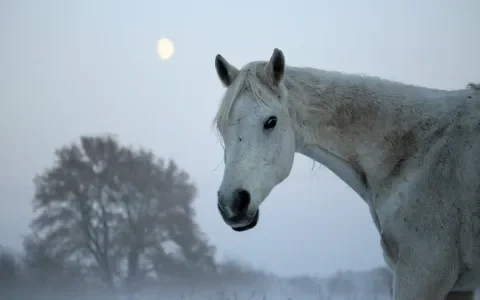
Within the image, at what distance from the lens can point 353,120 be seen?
12.9ft

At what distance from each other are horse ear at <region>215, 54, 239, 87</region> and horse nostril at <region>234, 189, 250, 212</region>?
3.26 ft

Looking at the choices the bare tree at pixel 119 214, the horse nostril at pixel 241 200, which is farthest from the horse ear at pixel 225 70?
the bare tree at pixel 119 214

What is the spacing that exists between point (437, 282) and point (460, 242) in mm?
283

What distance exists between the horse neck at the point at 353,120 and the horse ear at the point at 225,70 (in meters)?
0.41

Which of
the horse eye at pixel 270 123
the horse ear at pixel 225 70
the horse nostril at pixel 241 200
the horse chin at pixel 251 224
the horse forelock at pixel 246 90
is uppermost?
the horse ear at pixel 225 70

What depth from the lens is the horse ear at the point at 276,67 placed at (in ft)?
12.5

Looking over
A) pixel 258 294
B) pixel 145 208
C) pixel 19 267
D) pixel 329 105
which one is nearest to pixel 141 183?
pixel 145 208

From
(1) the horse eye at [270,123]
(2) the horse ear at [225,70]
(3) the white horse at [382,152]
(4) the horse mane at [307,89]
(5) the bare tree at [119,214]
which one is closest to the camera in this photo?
(3) the white horse at [382,152]

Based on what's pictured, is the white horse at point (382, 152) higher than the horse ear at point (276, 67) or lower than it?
lower

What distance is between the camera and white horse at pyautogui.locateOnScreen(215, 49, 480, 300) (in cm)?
329

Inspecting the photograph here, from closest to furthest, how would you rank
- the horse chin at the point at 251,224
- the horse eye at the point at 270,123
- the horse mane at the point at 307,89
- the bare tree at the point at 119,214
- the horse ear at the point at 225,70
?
the horse chin at the point at 251,224, the horse eye at the point at 270,123, the horse mane at the point at 307,89, the horse ear at the point at 225,70, the bare tree at the point at 119,214

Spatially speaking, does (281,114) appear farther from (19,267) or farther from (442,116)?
(19,267)

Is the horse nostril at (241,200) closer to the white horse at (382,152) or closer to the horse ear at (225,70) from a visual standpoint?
the white horse at (382,152)

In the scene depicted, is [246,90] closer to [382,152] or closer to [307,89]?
[307,89]
